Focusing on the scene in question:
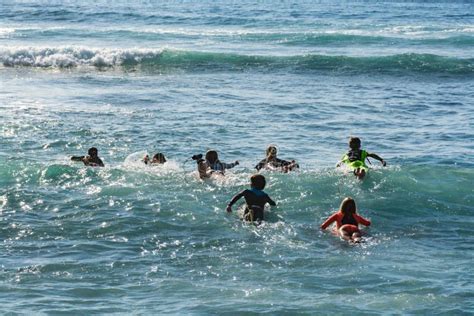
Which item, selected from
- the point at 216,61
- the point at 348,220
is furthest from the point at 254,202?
the point at 216,61

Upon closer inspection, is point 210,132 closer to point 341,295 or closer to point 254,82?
point 254,82

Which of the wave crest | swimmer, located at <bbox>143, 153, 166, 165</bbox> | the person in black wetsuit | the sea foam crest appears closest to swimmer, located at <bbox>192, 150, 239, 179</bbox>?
swimmer, located at <bbox>143, 153, 166, 165</bbox>

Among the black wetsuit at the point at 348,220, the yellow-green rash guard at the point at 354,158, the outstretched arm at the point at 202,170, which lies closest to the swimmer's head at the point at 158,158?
the outstretched arm at the point at 202,170

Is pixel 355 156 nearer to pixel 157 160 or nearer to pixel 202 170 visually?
pixel 202 170

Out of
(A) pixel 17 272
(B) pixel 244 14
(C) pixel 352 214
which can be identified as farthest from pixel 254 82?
(B) pixel 244 14

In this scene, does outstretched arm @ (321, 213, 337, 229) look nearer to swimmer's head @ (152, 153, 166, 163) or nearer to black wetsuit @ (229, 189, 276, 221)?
black wetsuit @ (229, 189, 276, 221)

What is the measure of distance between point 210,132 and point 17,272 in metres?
10.3

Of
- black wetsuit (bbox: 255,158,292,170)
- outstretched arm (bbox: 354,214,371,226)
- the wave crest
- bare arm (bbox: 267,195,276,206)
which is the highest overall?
the wave crest

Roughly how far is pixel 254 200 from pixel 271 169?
2.84 m

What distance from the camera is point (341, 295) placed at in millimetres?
10664

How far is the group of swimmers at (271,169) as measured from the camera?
44.3 ft

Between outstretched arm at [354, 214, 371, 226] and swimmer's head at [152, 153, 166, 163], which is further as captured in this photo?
swimmer's head at [152, 153, 166, 163]

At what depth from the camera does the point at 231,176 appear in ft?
55.0

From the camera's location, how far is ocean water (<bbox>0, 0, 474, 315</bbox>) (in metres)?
10.9
